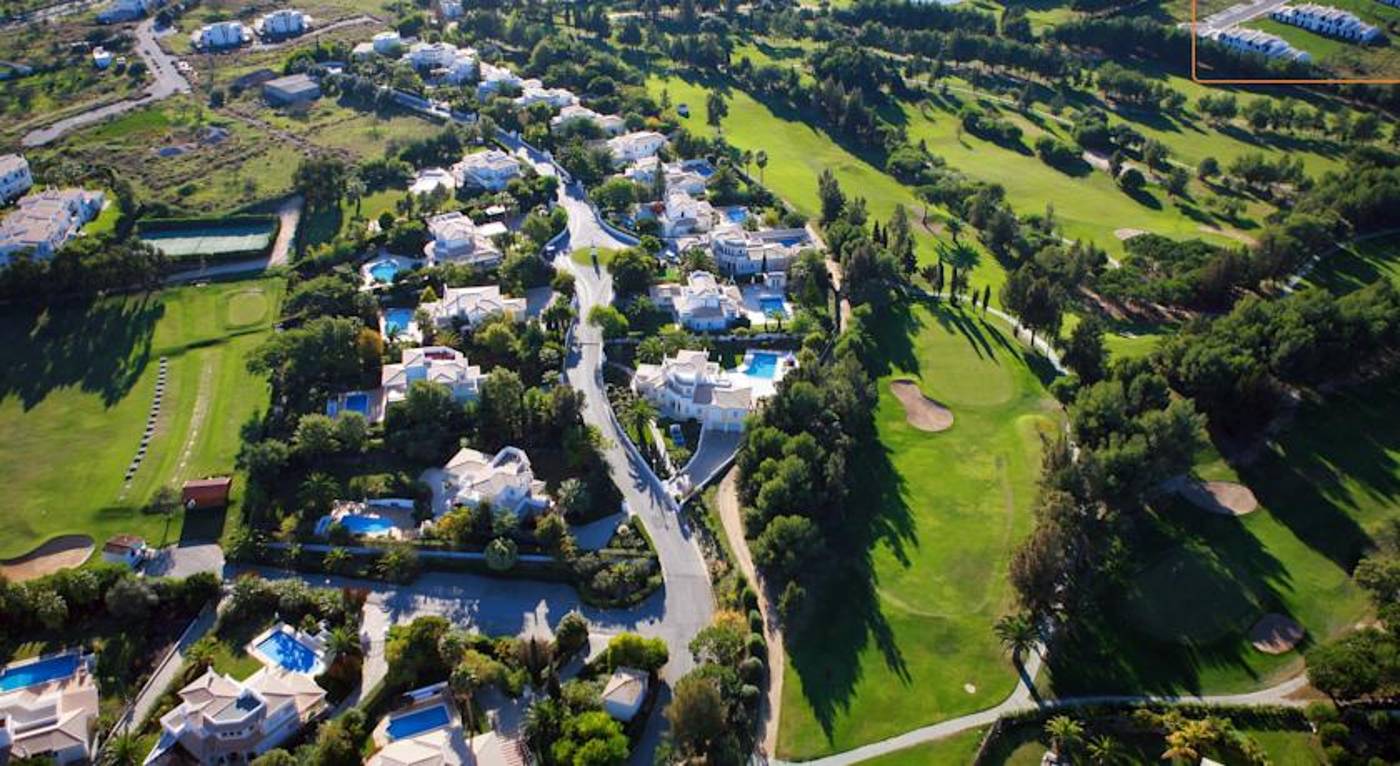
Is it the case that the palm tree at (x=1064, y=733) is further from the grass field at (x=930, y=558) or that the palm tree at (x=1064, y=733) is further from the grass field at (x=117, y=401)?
the grass field at (x=117, y=401)

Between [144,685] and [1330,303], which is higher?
[1330,303]

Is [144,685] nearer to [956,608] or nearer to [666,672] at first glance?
[666,672]

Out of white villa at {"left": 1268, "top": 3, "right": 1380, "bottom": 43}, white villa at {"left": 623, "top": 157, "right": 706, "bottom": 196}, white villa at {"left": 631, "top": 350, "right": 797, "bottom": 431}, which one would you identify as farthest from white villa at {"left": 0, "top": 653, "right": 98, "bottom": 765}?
white villa at {"left": 1268, "top": 3, "right": 1380, "bottom": 43}

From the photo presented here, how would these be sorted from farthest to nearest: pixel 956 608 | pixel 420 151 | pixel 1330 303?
pixel 420 151
pixel 1330 303
pixel 956 608

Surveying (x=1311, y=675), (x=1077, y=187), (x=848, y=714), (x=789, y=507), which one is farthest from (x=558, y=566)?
(x=1077, y=187)

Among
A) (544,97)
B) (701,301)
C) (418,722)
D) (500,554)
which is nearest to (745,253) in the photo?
(701,301)

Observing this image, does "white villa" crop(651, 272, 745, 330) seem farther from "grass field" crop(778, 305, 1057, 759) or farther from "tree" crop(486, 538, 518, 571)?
"tree" crop(486, 538, 518, 571)

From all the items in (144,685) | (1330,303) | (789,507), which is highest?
(1330,303)
